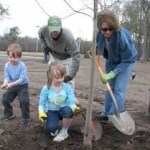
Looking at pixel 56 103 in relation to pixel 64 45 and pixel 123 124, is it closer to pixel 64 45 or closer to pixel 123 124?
pixel 123 124

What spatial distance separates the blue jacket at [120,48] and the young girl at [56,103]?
696mm

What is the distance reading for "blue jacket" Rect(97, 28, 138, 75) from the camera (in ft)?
15.4

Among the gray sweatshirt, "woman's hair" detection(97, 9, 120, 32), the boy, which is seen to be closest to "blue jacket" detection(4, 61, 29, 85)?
the boy

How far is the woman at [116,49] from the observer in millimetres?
4531

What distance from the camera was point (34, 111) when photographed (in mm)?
5926

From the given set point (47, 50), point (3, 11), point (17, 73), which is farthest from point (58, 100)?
point (3, 11)

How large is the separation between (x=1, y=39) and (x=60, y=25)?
1992 inches

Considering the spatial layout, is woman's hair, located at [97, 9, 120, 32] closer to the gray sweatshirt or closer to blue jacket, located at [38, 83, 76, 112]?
the gray sweatshirt

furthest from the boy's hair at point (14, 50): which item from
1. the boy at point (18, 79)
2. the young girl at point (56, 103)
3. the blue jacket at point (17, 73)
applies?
the young girl at point (56, 103)

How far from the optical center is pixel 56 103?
4520mm

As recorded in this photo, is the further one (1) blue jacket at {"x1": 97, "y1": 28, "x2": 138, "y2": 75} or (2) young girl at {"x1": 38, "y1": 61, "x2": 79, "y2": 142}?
(1) blue jacket at {"x1": 97, "y1": 28, "x2": 138, "y2": 75}

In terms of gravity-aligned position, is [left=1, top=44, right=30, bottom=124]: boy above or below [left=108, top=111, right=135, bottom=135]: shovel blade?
above

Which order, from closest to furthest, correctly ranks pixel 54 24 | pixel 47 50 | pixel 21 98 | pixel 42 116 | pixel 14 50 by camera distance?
1. pixel 42 116
2. pixel 54 24
3. pixel 14 50
4. pixel 21 98
5. pixel 47 50

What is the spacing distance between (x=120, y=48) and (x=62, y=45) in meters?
0.85
